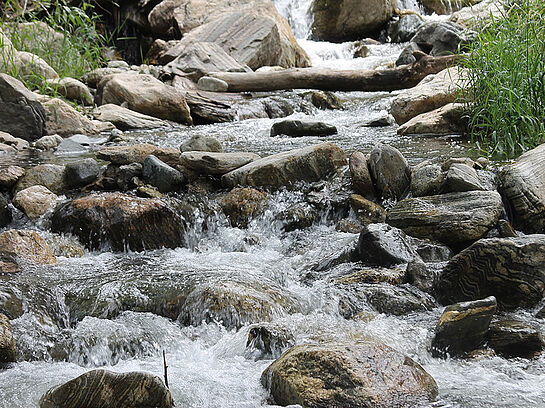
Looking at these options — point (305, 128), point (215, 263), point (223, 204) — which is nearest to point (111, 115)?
point (305, 128)

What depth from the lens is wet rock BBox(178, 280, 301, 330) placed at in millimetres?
3047

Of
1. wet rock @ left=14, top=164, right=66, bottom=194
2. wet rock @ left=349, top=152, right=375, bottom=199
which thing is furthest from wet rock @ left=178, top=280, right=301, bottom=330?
wet rock @ left=14, top=164, right=66, bottom=194

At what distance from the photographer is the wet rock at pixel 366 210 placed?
4.37 metres

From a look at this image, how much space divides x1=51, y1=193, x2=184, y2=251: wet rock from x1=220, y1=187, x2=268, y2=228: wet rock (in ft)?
1.39

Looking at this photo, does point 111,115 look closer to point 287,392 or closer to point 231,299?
point 231,299

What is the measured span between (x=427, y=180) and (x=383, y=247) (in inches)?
40.9

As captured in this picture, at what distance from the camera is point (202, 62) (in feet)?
34.4

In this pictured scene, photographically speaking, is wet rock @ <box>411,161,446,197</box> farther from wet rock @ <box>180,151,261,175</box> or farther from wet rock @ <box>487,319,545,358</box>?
wet rock @ <box>487,319,545,358</box>

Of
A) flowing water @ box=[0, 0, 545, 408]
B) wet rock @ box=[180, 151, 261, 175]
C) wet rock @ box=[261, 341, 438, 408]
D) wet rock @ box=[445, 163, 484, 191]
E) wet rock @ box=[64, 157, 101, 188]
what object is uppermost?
wet rock @ box=[445, 163, 484, 191]

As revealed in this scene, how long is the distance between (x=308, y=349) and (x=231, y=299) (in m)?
0.83

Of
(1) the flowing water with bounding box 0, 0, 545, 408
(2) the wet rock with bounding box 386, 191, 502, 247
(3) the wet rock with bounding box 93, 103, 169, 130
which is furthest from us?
(3) the wet rock with bounding box 93, 103, 169, 130

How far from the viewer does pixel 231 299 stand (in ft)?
10.2

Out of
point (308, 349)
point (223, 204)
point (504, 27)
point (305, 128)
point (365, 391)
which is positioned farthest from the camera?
point (305, 128)

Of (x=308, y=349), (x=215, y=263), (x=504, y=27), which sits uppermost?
(x=504, y=27)
